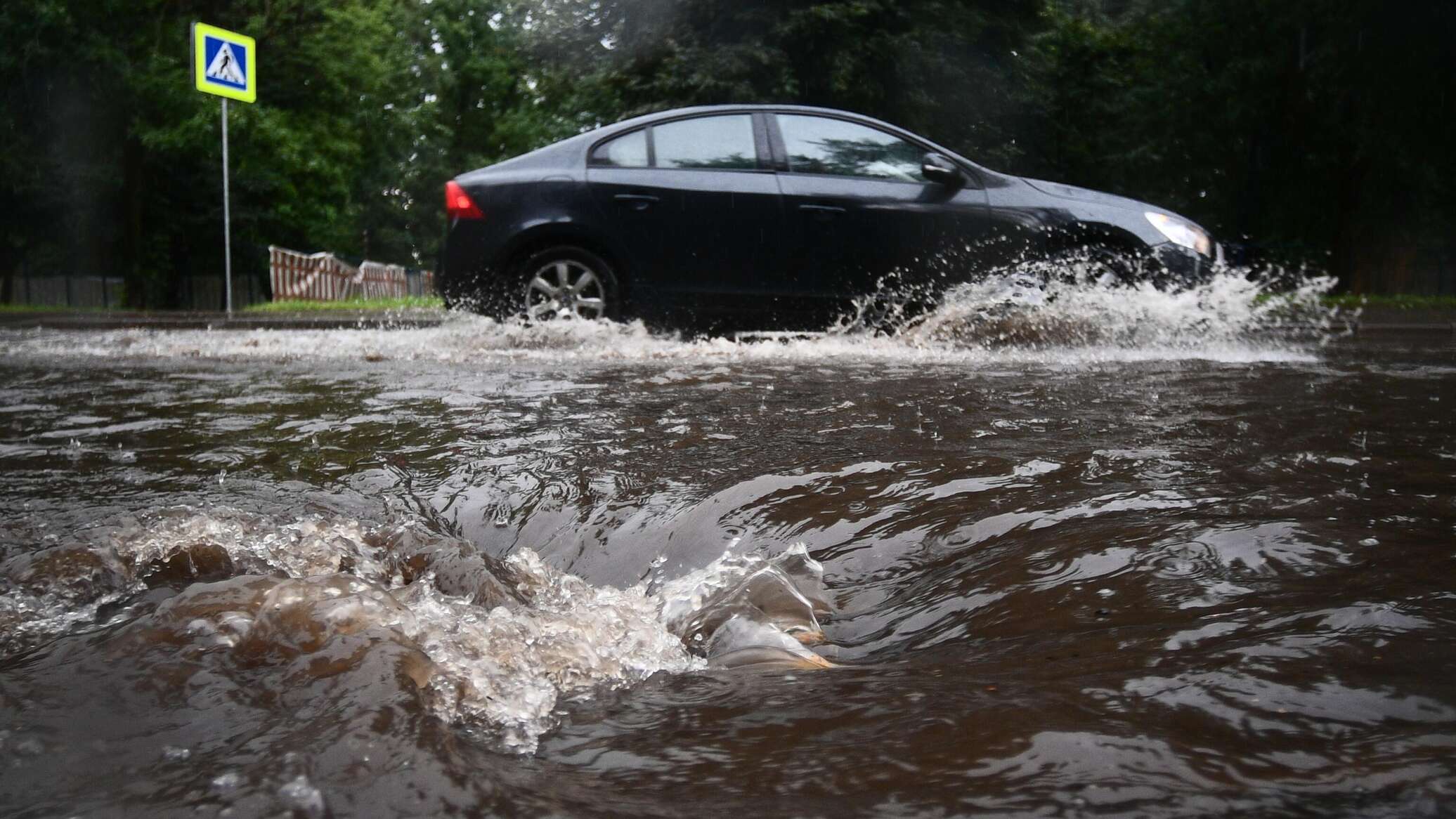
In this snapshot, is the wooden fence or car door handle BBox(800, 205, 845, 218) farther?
the wooden fence

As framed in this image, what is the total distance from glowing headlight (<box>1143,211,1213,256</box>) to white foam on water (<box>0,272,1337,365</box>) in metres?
0.22

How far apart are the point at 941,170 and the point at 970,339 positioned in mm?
1080

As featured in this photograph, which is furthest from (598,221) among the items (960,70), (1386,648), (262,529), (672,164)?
(960,70)

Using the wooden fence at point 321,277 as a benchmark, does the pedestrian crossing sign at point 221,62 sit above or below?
above

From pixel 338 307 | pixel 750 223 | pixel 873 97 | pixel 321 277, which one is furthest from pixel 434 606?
pixel 321 277

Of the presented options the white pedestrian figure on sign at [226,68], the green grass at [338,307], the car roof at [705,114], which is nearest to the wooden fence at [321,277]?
the green grass at [338,307]

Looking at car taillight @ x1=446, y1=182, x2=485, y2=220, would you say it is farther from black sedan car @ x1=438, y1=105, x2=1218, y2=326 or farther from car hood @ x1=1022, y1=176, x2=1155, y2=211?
car hood @ x1=1022, y1=176, x2=1155, y2=211

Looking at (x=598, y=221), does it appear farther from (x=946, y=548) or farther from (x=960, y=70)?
(x=960, y=70)

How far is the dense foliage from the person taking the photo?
18.4 meters

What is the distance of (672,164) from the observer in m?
7.85

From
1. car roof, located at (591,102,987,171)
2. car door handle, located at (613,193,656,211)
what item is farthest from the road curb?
car door handle, located at (613,193,656,211)

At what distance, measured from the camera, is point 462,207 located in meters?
7.78

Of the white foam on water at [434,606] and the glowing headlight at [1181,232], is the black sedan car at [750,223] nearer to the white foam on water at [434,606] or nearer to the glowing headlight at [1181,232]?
the glowing headlight at [1181,232]

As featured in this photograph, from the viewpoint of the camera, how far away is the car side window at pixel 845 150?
776cm
